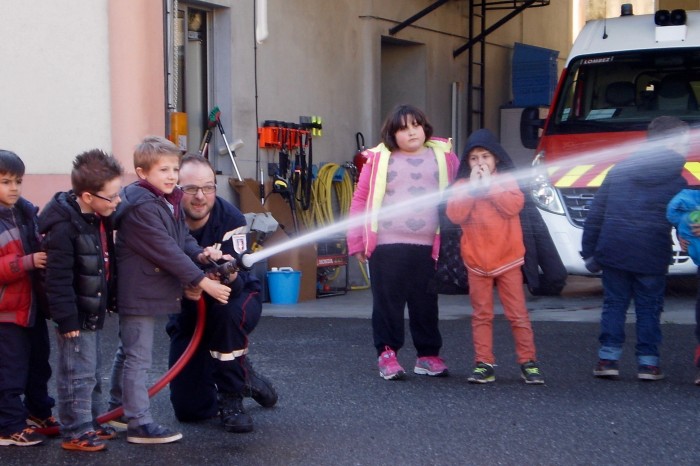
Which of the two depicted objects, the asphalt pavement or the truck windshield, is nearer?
the asphalt pavement

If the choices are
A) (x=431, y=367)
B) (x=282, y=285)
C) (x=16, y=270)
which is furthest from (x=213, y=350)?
(x=282, y=285)

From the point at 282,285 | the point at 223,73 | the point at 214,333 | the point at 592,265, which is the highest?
the point at 223,73

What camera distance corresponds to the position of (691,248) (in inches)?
272

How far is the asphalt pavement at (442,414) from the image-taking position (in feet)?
17.4

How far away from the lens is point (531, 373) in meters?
6.89

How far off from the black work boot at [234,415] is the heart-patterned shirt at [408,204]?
1.73 m

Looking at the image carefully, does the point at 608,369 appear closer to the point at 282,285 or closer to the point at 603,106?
the point at 603,106

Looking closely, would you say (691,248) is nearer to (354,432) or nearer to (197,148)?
(354,432)

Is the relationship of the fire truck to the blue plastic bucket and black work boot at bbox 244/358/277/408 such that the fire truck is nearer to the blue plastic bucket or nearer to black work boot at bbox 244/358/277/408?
the blue plastic bucket

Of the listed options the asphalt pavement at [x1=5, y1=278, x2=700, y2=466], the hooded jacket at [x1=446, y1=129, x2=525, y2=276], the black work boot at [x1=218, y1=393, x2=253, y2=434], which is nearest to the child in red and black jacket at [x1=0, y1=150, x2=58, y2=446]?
the asphalt pavement at [x1=5, y1=278, x2=700, y2=466]

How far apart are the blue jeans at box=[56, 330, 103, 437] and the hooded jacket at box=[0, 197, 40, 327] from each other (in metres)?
0.26

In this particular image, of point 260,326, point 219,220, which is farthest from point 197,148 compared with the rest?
point 219,220

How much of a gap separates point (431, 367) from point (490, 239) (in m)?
0.87

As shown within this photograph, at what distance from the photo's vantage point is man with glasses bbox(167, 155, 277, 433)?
18.8ft
